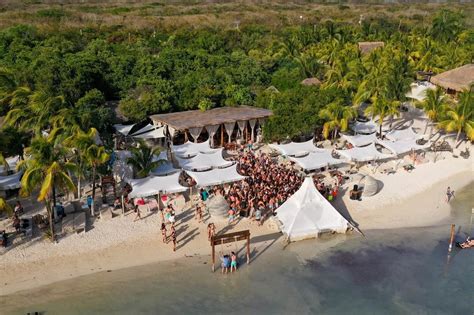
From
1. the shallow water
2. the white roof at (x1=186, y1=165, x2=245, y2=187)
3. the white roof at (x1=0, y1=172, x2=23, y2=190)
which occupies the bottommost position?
the shallow water

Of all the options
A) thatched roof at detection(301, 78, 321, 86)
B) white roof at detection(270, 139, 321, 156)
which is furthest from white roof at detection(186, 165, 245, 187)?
thatched roof at detection(301, 78, 321, 86)

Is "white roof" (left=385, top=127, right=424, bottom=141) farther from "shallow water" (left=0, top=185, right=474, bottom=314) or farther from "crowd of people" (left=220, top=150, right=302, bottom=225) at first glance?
"shallow water" (left=0, top=185, right=474, bottom=314)

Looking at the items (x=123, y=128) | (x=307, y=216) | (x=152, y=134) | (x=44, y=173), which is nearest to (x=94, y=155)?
(x=44, y=173)

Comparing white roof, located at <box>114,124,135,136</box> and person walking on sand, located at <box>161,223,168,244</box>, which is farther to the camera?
white roof, located at <box>114,124,135,136</box>

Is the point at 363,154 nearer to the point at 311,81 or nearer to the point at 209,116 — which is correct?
the point at 209,116

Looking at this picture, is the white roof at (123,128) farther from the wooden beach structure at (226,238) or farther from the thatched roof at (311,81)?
the thatched roof at (311,81)

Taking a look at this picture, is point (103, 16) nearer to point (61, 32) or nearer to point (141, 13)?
point (141, 13)
